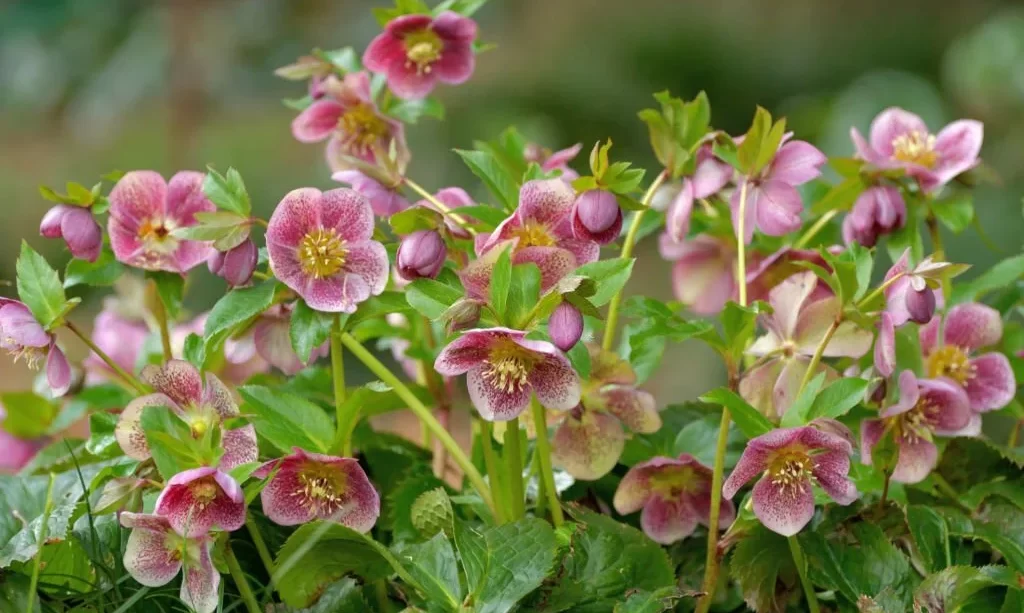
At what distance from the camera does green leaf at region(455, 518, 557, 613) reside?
539mm

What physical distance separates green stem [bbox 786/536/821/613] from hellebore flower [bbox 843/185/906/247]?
0.66 ft

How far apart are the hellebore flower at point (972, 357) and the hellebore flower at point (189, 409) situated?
0.40m

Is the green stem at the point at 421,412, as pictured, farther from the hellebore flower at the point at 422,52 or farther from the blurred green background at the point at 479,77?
the blurred green background at the point at 479,77

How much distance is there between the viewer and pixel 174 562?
0.55m

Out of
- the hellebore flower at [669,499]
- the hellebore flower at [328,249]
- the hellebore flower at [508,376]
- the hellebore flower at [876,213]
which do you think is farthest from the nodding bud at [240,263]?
the hellebore flower at [876,213]

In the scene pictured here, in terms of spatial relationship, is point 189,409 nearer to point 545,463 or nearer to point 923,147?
point 545,463

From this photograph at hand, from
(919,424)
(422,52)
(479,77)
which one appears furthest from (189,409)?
(479,77)

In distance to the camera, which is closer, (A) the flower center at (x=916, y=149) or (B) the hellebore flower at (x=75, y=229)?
(B) the hellebore flower at (x=75, y=229)

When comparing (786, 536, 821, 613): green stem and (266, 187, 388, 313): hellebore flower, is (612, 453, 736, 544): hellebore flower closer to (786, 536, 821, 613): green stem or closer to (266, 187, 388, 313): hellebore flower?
(786, 536, 821, 613): green stem

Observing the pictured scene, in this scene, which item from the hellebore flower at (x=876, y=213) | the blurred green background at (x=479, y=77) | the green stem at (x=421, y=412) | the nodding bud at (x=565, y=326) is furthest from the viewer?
the blurred green background at (x=479, y=77)

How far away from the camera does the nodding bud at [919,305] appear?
22.4 inches

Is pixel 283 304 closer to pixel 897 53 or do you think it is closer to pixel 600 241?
pixel 600 241

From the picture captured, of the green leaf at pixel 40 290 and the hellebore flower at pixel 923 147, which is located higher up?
the hellebore flower at pixel 923 147

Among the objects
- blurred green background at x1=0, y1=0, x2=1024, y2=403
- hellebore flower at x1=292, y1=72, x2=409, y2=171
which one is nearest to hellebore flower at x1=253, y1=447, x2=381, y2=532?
hellebore flower at x1=292, y1=72, x2=409, y2=171
